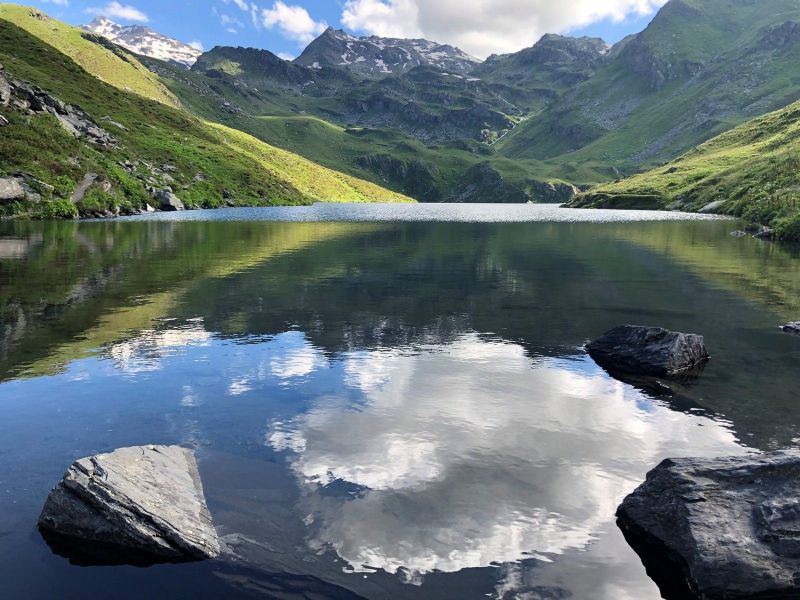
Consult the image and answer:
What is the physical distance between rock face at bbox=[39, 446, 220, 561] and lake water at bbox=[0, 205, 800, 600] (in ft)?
1.59

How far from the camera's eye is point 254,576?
10.5 m

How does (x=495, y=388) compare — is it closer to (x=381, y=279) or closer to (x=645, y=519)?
(x=645, y=519)

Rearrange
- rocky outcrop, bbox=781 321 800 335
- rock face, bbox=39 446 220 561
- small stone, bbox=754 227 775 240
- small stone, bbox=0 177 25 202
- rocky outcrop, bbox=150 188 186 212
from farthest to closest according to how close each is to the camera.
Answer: rocky outcrop, bbox=150 188 186 212 → small stone, bbox=0 177 25 202 → small stone, bbox=754 227 775 240 → rocky outcrop, bbox=781 321 800 335 → rock face, bbox=39 446 220 561

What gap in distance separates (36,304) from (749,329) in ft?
139

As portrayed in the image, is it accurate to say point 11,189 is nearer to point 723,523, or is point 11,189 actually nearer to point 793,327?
point 793,327

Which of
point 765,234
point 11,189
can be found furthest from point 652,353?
point 11,189

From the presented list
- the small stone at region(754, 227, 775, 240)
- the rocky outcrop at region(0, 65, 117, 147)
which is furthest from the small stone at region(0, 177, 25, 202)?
the small stone at region(754, 227, 775, 240)

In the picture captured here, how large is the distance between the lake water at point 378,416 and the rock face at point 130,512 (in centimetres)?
48

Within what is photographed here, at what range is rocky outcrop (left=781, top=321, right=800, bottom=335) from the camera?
2988 centimetres

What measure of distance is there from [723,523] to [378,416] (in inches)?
414

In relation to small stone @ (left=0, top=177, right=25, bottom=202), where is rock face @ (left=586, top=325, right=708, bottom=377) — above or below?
below

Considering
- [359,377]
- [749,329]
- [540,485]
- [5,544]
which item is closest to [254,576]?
[5,544]

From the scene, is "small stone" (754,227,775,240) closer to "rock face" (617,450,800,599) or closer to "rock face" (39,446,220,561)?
"rock face" (617,450,800,599)

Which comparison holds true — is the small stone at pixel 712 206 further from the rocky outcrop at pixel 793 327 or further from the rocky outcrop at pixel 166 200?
the rocky outcrop at pixel 166 200
